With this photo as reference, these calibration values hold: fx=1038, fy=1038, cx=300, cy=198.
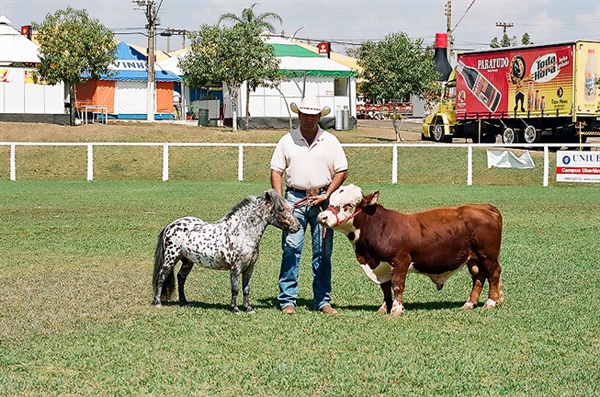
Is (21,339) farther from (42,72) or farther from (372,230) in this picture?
(42,72)

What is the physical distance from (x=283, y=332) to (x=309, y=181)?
1.65 metres

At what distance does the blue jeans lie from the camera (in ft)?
33.8

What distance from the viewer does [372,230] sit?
10.1 meters

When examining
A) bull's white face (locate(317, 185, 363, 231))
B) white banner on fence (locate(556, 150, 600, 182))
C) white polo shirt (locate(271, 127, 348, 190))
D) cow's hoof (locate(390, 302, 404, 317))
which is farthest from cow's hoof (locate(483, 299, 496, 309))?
white banner on fence (locate(556, 150, 600, 182))

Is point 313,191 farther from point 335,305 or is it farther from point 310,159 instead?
point 335,305

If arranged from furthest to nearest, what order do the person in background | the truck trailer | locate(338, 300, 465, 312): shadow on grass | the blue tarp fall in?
1. the person in background
2. the blue tarp
3. the truck trailer
4. locate(338, 300, 465, 312): shadow on grass

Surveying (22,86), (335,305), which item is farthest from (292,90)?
(335,305)

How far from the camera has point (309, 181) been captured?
33.3 ft

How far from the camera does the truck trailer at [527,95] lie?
41.4 metres

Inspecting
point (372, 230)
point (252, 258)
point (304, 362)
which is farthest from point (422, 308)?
point (304, 362)

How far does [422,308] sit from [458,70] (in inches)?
1487

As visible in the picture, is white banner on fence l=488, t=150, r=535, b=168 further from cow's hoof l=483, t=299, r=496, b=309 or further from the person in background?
the person in background

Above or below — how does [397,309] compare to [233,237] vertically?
below

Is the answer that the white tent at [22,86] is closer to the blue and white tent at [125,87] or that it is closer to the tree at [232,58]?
the blue and white tent at [125,87]
